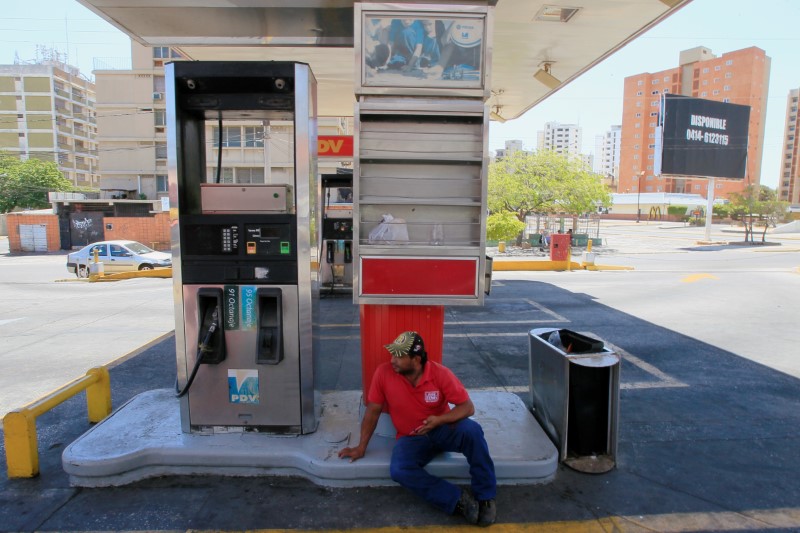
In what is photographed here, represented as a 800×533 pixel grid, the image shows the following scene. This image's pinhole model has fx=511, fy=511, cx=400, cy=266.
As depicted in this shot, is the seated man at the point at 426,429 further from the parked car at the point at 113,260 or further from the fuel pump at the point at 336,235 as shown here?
the parked car at the point at 113,260

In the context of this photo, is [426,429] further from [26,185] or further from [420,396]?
[26,185]

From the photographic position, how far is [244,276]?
3.76 meters

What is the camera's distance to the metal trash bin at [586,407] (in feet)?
12.1

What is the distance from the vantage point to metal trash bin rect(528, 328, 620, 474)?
3.70m

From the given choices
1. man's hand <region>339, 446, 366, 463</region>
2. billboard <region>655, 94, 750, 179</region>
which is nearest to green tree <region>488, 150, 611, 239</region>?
billboard <region>655, 94, 750, 179</region>

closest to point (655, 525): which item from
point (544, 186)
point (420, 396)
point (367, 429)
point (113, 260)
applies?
point (420, 396)

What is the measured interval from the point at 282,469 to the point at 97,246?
18.4 meters

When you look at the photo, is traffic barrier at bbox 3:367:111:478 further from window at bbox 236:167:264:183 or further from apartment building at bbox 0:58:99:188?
apartment building at bbox 0:58:99:188

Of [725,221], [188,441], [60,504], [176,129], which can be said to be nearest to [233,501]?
[188,441]

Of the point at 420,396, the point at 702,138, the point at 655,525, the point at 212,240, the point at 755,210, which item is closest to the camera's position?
the point at 655,525

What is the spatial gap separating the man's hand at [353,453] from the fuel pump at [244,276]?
1.57 feet

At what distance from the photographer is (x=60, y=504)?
3.25 metres

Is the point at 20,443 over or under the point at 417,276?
under

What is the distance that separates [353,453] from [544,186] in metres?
26.3
